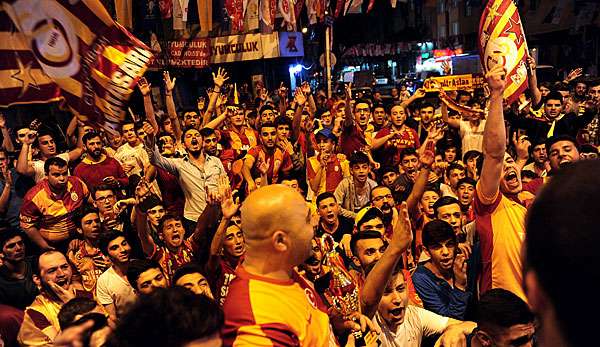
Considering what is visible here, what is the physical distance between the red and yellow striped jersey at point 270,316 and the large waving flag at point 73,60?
1880 mm

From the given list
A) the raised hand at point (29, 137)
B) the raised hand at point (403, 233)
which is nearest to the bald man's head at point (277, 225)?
the raised hand at point (403, 233)

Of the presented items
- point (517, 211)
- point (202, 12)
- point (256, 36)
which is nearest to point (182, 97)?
point (256, 36)

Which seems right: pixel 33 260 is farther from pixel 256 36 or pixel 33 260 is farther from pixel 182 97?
pixel 182 97

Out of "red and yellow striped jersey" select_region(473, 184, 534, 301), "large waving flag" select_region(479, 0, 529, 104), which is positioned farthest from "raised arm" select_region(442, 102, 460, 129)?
"red and yellow striped jersey" select_region(473, 184, 534, 301)

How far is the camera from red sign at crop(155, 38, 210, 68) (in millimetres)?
19541

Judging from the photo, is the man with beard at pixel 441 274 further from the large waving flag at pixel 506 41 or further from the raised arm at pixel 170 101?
the raised arm at pixel 170 101

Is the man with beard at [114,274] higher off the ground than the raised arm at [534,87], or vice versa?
the raised arm at [534,87]

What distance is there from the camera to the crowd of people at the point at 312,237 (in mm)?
1755

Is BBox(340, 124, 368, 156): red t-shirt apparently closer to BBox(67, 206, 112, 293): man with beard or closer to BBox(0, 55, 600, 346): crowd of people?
BBox(0, 55, 600, 346): crowd of people

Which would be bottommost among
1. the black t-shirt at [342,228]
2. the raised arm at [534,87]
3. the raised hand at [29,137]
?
the black t-shirt at [342,228]

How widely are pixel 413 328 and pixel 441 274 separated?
2.70 feet

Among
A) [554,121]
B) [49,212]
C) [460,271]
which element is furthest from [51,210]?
[554,121]

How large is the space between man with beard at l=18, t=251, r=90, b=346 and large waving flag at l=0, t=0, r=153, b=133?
47.3 inches

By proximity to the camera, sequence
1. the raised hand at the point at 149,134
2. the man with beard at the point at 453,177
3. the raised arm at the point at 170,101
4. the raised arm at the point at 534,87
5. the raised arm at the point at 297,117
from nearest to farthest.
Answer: the raised hand at the point at 149,134 → the man with beard at the point at 453,177 → the raised arm at the point at 170,101 → the raised arm at the point at 534,87 → the raised arm at the point at 297,117
